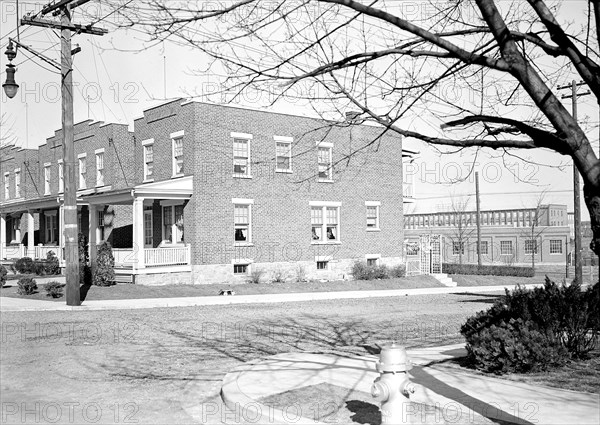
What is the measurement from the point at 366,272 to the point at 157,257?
11.3 meters

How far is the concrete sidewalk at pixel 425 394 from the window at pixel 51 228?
108 ft

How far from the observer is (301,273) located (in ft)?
105

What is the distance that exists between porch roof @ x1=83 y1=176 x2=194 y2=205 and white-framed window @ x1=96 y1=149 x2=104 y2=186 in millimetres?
6698

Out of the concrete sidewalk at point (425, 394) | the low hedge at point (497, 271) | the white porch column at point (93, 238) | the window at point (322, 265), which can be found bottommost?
the low hedge at point (497, 271)

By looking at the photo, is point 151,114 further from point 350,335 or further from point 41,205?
point 350,335

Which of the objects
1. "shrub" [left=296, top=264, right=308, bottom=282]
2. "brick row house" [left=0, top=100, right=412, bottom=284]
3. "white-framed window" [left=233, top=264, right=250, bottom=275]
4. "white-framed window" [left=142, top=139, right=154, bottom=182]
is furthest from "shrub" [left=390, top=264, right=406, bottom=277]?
"white-framed window" [left=142, top=139, right=154, bottom=182]

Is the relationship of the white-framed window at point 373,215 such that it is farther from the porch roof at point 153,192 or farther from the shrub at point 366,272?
the porch roof at point 153,192

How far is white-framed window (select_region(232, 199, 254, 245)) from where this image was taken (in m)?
30.0

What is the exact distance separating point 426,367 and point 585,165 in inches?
207

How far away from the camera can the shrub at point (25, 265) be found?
32672 millimetres

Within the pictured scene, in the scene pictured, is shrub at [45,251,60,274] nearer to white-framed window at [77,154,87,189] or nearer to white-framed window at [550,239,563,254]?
white-framed window at [77,154,87,189]

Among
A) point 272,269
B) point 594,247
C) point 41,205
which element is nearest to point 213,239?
point 272,269

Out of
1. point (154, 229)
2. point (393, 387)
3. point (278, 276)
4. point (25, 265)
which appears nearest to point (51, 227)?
point (25, 265)

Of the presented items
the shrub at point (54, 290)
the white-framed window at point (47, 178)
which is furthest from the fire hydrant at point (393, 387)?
the white-framed window at point (47, 178)
